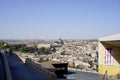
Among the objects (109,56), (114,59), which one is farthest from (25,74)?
(114,59)

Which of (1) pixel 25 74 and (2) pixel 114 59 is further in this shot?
(2) pixel 114 59

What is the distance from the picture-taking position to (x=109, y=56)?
2006cm

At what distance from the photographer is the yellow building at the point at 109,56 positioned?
19641 mm

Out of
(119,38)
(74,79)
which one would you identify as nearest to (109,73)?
(74,79)

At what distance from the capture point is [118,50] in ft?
64.3

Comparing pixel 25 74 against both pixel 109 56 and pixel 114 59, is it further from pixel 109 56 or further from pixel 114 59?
pixel 114 59

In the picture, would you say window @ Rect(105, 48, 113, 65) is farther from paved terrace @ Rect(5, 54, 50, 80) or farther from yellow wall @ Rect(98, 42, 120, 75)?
paved terrace @ Rect(5, 54, 50, 80)

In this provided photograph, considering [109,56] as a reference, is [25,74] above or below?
below

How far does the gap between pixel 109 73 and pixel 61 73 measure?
15.0ft

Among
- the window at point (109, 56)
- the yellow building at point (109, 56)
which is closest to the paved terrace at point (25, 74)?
the yellow building at point (109, 56)

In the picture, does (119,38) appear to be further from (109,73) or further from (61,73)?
(61,73)

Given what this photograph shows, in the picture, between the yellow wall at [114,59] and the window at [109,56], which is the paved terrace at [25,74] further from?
the window at [109,56]

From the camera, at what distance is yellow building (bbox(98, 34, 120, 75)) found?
19.6m

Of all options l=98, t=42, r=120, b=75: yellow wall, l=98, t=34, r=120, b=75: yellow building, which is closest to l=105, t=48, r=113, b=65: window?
l=98, t=34, r=120, b=75: yellow building
